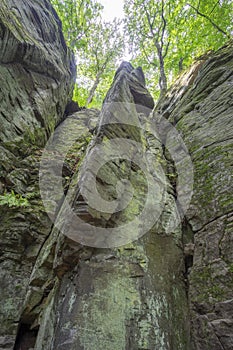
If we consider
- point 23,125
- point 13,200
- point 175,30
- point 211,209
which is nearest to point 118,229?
point 211,209

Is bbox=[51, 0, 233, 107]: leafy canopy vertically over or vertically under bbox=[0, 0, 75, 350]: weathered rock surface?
over

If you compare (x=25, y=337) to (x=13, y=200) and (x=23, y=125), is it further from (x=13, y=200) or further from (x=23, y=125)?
(x=23, y=125)

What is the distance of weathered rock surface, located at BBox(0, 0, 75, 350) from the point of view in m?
3.76

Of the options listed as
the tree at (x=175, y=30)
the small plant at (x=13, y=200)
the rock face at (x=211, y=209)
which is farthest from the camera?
the tree at (x=175, y=30)

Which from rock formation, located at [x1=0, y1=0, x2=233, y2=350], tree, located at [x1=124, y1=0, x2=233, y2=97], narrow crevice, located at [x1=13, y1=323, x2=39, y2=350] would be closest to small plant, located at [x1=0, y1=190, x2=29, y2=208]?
rock formation, located at [x1=0, y1=0, x2=233, y2=350]

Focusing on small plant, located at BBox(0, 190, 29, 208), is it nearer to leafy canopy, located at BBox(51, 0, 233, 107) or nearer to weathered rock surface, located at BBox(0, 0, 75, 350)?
weathered rock surface, located at BBox(0, 0, 75, 350)

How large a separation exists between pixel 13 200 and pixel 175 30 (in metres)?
15.2

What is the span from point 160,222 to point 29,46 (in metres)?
6.73

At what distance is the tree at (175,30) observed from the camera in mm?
12578

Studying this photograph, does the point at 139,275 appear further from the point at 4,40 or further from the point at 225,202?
the point at 4,40

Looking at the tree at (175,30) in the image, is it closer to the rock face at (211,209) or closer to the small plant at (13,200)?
the rock face at (211,209)

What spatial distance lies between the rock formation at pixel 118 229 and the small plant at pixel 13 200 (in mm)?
74

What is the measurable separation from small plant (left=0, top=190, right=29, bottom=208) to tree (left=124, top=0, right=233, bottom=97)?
9.42m

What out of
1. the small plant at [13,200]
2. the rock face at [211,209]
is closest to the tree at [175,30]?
the rock face at [211,209]
